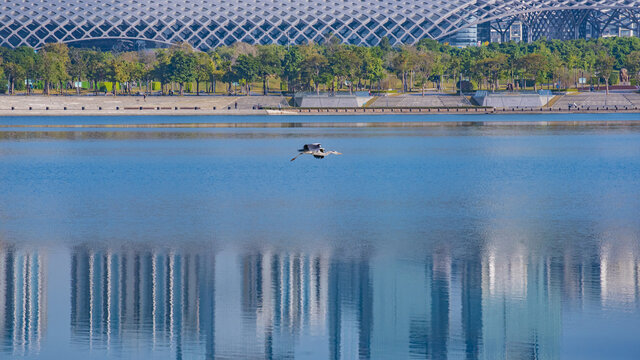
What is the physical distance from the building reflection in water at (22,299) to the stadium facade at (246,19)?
498 feet

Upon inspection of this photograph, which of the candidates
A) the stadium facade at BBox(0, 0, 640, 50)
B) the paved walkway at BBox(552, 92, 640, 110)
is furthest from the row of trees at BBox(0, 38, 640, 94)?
the stadium facade at BBox(0, 0, 640, 50)

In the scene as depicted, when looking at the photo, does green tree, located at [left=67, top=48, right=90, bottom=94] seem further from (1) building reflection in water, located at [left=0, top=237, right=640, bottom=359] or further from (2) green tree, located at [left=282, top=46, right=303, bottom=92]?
(1) building reflection in water, located at [left=0, top=237, right=640, bottom=359]

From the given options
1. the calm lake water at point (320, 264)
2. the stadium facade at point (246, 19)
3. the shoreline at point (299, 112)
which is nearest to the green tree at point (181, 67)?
the shoreline at point (299, 112)

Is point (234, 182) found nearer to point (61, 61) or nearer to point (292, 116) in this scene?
point (292, 116)

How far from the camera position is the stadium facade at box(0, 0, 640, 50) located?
566ft

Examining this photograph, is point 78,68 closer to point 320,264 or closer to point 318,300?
point 320,264

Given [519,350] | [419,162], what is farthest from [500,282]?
[419,162]

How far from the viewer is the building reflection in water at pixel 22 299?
18312 millimetres

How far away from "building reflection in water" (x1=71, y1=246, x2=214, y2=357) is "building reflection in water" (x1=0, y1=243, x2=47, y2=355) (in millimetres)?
697

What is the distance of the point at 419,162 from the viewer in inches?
2243

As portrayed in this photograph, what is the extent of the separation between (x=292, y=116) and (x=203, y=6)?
200 ft

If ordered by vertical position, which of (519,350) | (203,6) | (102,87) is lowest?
(519,350)

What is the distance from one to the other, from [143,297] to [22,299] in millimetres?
2538

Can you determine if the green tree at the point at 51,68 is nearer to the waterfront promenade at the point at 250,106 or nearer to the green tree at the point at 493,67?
the waterfront promenade at the point at 250,106
